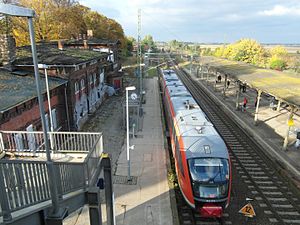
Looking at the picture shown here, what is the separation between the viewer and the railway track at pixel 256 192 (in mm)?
11539

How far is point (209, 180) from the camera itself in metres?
10.5

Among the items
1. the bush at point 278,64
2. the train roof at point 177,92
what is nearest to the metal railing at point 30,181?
the train roof at point 177,92

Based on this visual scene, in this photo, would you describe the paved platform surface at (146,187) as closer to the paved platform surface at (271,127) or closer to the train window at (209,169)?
the train window at (209,169)

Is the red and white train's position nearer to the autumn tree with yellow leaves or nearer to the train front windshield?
the train front windshield

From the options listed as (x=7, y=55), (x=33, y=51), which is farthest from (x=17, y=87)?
(x=33, y=51)

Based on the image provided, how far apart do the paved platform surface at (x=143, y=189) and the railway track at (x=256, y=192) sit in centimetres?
104

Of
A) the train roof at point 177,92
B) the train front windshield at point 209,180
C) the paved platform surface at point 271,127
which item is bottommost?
the paved platform surface at point 271,127

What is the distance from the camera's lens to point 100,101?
3084cm

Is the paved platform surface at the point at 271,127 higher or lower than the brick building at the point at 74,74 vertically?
lower

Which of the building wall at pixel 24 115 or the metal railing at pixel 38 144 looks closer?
the metal railing at pixel 38 144

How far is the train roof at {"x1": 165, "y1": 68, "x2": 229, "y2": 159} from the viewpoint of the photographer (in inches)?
444

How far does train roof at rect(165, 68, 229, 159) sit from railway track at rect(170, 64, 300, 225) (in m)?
2.92

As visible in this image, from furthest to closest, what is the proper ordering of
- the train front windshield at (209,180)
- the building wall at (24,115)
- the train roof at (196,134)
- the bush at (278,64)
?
1. the bush at (278,64)
2. the building wall at (24,115)
3. the train roof at (196,134)
4. the train front windshield at (209,180)

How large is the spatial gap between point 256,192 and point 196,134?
453 centimetres
